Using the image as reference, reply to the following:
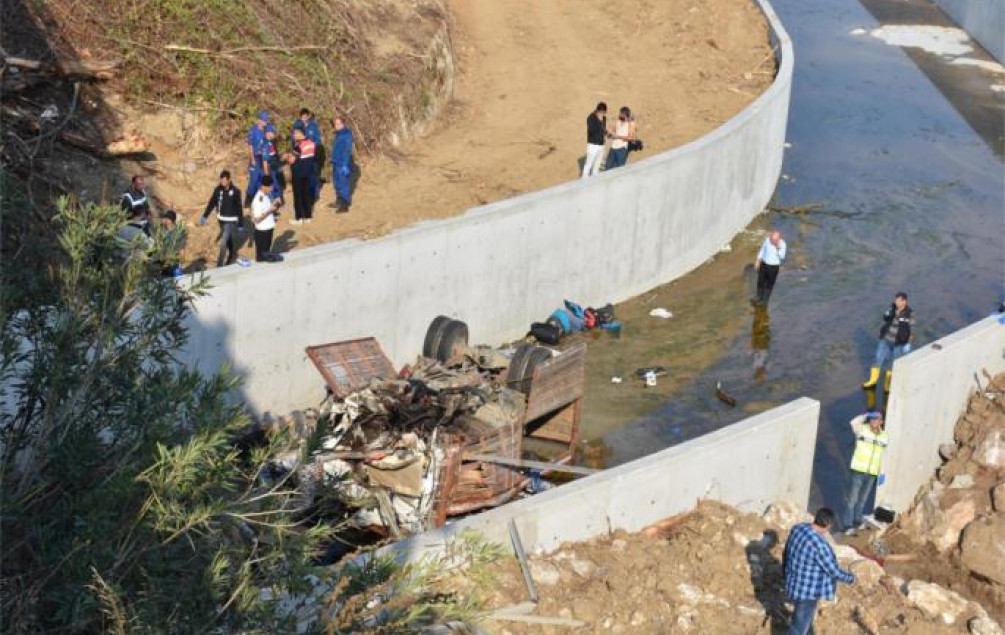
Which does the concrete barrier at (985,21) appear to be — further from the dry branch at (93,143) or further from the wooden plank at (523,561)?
the wooden plank at (523,561)

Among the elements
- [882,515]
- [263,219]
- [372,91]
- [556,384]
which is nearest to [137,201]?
[263,219]

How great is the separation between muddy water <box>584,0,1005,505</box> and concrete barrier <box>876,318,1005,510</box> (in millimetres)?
853

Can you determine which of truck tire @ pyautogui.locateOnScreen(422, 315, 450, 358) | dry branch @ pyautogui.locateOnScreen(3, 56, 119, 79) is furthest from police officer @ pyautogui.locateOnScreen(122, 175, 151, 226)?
truck tire @ pyautogui.locateOnScreen(422, 315, 450, 358)

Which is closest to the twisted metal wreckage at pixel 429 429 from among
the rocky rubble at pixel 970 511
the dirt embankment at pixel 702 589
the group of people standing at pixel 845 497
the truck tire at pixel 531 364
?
the truck tire at pixel 531 364

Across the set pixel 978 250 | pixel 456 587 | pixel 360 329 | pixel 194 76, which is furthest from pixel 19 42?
pixel 978 250

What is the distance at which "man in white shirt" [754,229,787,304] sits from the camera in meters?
21.8

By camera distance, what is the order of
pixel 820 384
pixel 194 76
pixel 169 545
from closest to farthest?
pixel 169 545, pixel 820 384, pixel 194 76

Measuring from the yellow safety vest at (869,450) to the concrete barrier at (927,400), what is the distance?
87 centimetres

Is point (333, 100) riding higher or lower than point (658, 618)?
higher

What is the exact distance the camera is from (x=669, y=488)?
13734 mm

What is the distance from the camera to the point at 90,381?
721 centimetres

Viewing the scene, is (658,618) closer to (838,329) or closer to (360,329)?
(360,329)

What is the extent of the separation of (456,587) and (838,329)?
12.3 meters

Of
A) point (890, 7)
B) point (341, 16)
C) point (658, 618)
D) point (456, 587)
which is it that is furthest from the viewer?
point (890, 7)
